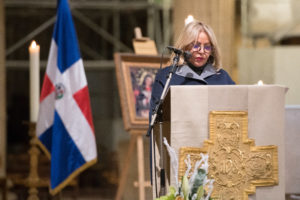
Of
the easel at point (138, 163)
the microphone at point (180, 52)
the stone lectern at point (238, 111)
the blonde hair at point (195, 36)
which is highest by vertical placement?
the blonde hair at point (195, 36)

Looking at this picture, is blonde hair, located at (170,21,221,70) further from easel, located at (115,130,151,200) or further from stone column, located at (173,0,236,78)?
stone column, located at (173,0,236,78)

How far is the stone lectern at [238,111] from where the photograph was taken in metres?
3.53

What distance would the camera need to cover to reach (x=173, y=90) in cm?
352

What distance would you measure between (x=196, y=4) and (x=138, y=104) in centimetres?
160

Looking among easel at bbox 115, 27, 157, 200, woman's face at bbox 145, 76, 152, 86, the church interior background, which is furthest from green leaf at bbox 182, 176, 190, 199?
the church interior background

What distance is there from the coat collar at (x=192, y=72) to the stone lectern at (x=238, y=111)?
55 centimetres

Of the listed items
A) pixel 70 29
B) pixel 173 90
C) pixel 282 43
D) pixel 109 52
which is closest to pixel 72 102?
pixel 70 29

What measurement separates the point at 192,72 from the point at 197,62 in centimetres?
7

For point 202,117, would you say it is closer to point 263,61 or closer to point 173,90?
point 173,90

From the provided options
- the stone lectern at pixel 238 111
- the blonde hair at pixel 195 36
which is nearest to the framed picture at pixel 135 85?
the blonde hair at pixel 195 36

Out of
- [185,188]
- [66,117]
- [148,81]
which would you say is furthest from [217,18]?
[185,188]

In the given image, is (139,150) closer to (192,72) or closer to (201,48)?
(192,72)

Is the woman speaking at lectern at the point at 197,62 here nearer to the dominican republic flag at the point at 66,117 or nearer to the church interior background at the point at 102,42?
the dominican republic flag at the point at 66,117

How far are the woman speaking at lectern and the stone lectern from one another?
535 mm
